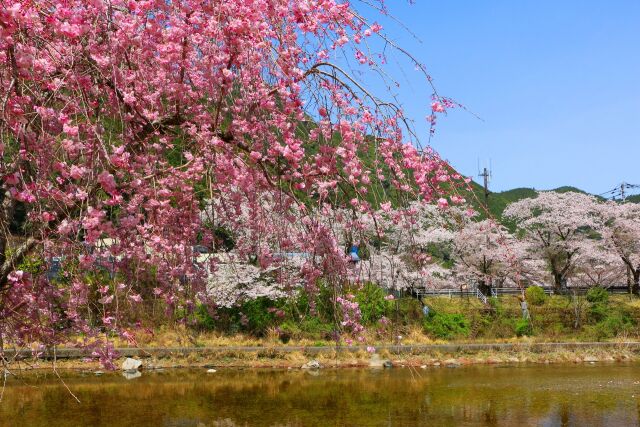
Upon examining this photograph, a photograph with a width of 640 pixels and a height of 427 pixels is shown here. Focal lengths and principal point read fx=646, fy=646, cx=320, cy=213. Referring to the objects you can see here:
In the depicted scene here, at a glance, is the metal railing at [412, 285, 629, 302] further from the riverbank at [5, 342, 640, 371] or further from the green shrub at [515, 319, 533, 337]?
the riverbank at [5, 342, 640, 371]

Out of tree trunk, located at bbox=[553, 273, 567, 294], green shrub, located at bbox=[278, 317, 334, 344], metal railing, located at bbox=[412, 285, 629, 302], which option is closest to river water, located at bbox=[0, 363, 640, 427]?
green shrub, located at bbox=[278, 317, 334, 344]

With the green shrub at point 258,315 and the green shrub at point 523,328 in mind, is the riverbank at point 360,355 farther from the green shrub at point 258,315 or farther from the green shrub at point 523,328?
the green shrub at point 523,328

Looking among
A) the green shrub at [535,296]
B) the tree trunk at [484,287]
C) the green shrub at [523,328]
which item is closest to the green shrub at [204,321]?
the green shrub at [523,328]

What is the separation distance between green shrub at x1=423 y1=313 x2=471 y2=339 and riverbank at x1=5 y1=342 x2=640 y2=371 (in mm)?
1378

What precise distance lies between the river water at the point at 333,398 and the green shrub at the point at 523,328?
5.04m

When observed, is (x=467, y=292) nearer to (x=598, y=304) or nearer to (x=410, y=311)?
(x=598, y=304)

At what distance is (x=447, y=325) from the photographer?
67.7 feet

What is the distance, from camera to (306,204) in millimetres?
4590

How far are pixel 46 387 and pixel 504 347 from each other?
12446mm

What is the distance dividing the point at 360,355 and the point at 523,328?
7076 mm

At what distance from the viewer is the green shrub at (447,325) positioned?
20.3 metres

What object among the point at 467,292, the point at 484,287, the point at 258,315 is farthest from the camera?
the point at 484,287

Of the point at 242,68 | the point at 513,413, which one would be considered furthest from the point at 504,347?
the point at 242,68

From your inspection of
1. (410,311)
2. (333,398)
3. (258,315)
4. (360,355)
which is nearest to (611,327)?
(410,311)
